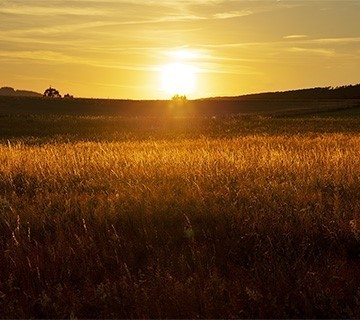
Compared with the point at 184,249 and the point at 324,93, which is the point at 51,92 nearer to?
the point at 324,93

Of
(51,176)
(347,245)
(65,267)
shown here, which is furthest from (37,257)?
(51,176)

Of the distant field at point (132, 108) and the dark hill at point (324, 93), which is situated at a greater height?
the dark hill at point (324, 93)

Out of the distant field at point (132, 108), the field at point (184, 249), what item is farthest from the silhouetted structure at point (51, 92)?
the field at point (184, 249)

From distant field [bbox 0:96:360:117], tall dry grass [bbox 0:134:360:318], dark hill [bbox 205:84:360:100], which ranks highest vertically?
dark hill [bbox 205:84:360:100]

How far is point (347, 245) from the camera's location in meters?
6.05

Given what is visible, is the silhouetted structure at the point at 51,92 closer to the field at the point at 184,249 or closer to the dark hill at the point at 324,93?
the dark hill at the point at 324,93

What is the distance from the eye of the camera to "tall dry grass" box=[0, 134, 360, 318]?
4.78 metres

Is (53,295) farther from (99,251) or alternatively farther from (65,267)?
(99,251)

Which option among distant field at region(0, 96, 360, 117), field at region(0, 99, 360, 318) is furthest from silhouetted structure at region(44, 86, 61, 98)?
field at region(0, 99, 360, 318)

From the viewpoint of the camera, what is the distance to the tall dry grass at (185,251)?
15.7ft

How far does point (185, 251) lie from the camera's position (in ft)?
19.4

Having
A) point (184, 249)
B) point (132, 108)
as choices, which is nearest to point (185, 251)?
point (184, 249)

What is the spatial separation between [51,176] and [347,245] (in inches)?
256

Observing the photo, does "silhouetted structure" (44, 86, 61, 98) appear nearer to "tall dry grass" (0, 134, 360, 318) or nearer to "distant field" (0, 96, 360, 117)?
"distant field" (0, 96, 360, 117)
